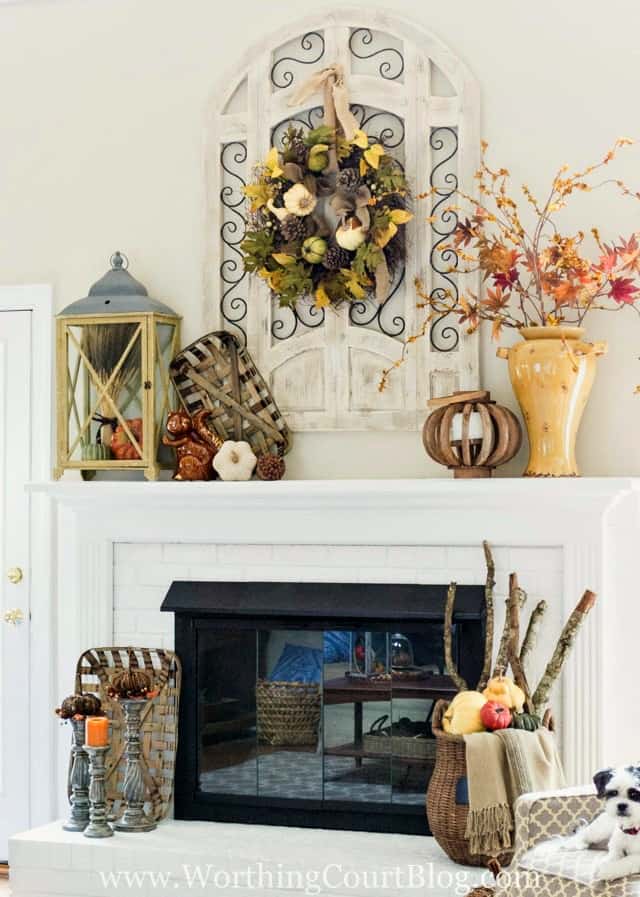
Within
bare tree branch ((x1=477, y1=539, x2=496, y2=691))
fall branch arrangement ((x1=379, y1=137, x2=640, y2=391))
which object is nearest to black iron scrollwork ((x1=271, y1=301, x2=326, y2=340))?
fall branch arrangement ((x1=379, y1=137, x2=640, y2=391))

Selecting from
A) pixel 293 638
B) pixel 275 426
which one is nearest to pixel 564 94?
pixel 275 426

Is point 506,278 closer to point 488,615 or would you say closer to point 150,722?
point 488,615

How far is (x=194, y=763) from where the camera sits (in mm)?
4332

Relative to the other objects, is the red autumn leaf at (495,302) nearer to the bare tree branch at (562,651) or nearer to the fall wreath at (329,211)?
the fall wreath at (329,211)

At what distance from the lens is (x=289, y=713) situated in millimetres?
4258

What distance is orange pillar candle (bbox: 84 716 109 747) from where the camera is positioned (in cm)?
411

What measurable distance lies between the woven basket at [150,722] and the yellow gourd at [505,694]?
1.04 metres

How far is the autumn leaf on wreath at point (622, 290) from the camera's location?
3879mm

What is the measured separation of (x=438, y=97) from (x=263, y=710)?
1964mm

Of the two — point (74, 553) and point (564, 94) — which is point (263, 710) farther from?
point (564, 94)

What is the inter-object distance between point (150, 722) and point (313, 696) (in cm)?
52

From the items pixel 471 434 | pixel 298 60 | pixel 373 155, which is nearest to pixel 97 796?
pixel 471 434

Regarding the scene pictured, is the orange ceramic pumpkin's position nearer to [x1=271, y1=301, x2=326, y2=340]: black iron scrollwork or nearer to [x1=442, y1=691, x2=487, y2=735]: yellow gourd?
[x1=271, y1=301, x2=326, y2=340]: black iron scrollwork

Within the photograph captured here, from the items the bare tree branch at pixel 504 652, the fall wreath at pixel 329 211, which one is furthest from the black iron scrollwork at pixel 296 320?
the bare tree branch at pixel 504 652
